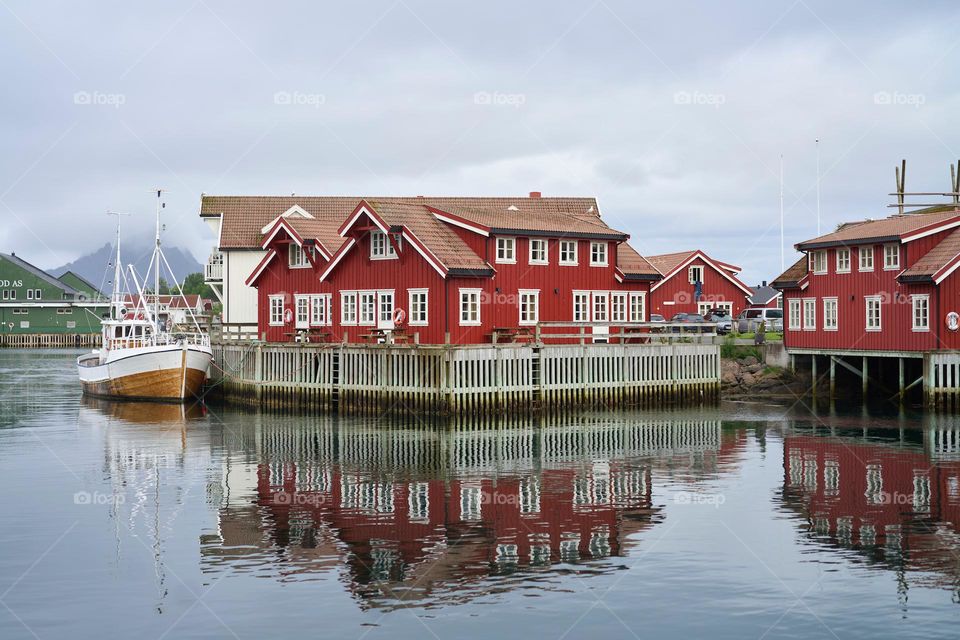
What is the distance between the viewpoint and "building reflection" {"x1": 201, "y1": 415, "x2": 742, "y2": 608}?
773 inches

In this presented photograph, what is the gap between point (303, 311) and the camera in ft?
173

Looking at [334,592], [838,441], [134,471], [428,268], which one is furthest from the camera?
[428,268]

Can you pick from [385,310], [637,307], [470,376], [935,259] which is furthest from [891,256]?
[385,310]

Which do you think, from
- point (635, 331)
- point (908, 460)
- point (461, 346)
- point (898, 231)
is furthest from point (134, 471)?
point (898, 231)

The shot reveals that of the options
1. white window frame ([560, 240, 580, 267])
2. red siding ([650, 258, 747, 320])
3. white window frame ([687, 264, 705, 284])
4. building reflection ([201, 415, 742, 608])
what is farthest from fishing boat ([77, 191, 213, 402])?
white window frame ([687, 264, 705, 284])

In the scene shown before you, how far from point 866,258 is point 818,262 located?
12.0 feet

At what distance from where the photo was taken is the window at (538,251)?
156 feet

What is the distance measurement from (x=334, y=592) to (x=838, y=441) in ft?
74.7

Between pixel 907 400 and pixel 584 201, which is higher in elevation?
pixel 584 201

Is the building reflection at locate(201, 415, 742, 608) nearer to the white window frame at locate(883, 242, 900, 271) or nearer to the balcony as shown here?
the white window frame at locate(883, 242, 900, 271)

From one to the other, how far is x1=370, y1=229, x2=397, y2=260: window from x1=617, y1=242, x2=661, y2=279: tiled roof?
10765 mm

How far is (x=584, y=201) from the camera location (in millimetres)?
64375

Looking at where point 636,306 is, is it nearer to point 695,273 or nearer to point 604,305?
point 604,305

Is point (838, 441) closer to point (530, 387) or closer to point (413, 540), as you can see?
point (530, 387)
